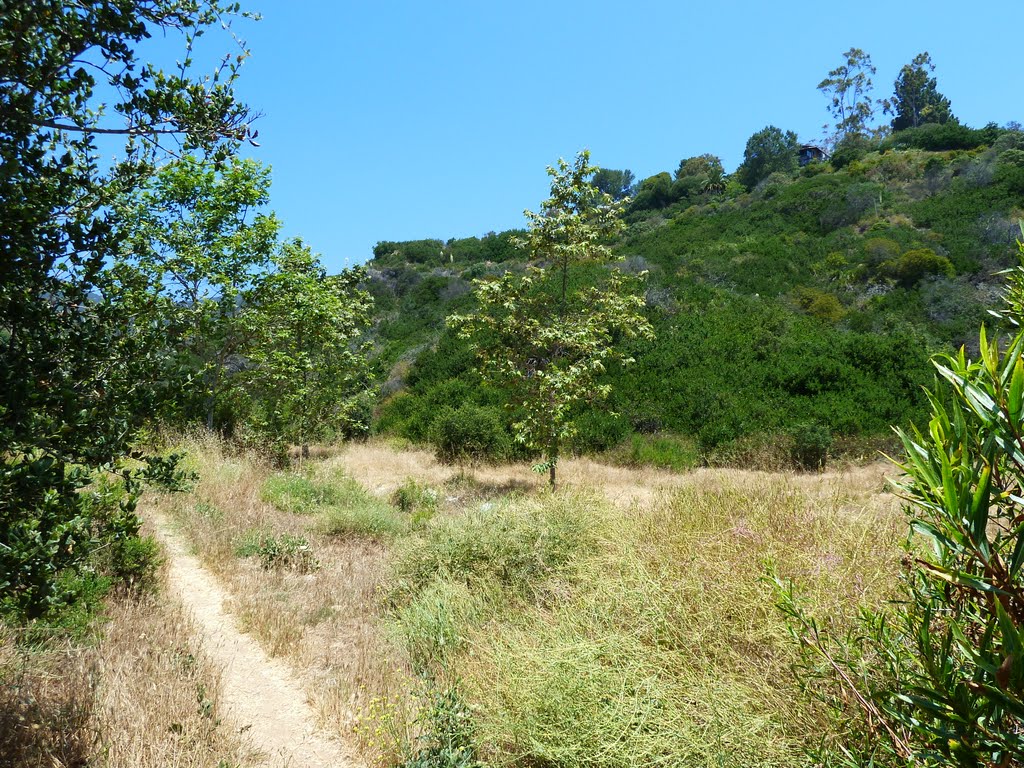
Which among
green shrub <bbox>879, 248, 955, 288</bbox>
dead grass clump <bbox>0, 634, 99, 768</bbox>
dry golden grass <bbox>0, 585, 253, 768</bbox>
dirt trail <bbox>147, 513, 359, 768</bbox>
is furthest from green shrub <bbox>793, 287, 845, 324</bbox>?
dead grass clump <bbox>0, 634, 99, 768</bbox>

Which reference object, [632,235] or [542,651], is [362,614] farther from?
[632,235]

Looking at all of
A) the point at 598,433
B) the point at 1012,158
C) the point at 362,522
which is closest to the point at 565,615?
the point at 362,522

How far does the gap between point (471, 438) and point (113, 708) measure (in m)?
10.9

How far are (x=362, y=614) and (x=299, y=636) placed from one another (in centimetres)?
75

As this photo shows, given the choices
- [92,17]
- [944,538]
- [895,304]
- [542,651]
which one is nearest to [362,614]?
[542,651]

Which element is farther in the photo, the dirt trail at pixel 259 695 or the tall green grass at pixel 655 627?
the dirt trail at pixel 259 695

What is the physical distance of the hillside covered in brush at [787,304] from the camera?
1427 centimetres

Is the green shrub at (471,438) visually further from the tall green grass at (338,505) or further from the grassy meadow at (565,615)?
the grassy meadow at (565,615)

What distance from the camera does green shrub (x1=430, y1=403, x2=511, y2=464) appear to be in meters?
14.0

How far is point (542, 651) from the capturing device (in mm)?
3412

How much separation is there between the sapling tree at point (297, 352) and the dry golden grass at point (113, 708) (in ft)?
30.2

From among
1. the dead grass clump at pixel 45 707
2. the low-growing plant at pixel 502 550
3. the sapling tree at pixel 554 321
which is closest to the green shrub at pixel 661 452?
the sapling tree at pixel 554 321

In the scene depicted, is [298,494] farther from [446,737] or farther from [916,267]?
[916,267]

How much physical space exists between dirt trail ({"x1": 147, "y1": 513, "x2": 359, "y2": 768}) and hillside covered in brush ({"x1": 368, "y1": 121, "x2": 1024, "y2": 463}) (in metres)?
7.77
